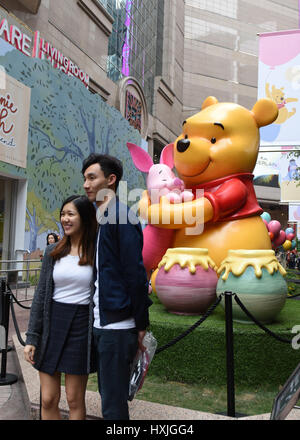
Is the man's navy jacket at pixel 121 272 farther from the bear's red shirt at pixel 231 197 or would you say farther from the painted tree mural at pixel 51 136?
the painted tree mural at pixel 51 136

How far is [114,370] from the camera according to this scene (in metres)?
1.96

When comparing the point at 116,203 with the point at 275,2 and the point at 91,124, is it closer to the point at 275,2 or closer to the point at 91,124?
the point at 91,124

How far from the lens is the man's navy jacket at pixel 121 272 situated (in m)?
1.99

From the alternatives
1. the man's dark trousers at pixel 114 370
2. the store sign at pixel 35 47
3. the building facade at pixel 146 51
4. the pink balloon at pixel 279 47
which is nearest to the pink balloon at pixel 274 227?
the pink balloon at pixel 279 47

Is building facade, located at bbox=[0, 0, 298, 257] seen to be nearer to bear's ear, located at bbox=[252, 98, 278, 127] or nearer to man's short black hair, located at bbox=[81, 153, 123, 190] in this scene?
bear's ear, located at bbox=[252, 98, 278, 127]

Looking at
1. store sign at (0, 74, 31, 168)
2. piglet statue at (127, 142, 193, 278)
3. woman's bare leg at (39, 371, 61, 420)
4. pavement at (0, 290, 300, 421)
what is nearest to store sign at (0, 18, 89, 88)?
store sign at (0, 74, 31, 168)

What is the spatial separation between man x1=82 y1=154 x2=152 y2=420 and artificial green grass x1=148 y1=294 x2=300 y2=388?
5.76ft

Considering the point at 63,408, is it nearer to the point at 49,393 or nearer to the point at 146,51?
the point at 49,393

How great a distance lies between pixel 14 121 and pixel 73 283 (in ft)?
29.5

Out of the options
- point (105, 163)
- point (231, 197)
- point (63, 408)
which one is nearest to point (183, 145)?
point (231, 197)

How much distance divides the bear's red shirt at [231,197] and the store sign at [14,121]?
21.3 ft
